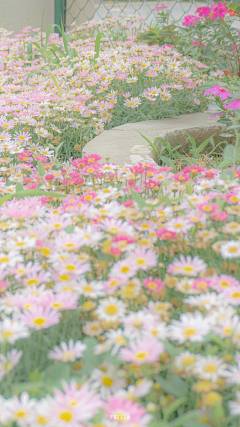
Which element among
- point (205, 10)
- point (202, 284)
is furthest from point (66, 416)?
point (205, 10)

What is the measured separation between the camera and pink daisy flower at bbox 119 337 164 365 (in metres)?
0.52

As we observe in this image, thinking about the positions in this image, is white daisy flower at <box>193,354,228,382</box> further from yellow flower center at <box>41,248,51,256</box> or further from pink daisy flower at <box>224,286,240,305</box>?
yellow flower center at <box>41,248,51,256</box>

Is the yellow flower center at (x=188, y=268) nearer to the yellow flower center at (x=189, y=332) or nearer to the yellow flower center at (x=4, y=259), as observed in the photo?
the yellow flower center at (x=189, y=332)

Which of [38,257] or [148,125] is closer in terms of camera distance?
[38,257]

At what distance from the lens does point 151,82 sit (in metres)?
2.56

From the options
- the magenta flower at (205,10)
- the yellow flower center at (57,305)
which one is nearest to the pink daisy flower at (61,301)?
the yellow flower center at (57,305)

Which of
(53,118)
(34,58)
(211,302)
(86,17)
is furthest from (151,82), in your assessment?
(86,17)

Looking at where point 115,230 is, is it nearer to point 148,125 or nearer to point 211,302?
point 211,302

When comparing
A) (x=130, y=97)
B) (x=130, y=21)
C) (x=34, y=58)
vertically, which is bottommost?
(x=130, y=97)

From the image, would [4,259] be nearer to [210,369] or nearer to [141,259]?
[141,259]

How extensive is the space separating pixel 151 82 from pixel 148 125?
0.44 metres

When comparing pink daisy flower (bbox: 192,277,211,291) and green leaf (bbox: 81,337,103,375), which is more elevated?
pink daisy flower (bbox: 192,277,211,291)

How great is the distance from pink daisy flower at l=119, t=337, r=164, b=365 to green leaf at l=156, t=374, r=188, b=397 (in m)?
0.06

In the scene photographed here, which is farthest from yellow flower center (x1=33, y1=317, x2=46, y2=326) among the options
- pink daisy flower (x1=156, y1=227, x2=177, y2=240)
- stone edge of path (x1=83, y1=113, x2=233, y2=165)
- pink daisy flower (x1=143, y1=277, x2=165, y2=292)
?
stone edge of path (x1=83, y1=113, x2=233, y2=165)
